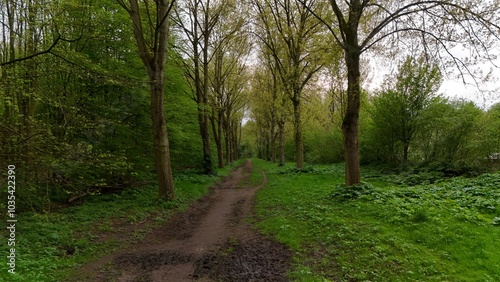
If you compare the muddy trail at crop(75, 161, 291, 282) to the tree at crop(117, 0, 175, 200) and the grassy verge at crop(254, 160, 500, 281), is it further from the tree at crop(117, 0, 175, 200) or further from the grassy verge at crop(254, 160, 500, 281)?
the tree at crop(117, 0, 175, 200)

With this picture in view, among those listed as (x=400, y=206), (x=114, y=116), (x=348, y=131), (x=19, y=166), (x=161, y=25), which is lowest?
(x=400, y=206)

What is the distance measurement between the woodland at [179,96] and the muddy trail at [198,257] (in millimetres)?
1014

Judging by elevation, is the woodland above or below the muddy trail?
above

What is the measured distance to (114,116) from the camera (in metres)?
11.0

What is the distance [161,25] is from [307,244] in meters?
8.76

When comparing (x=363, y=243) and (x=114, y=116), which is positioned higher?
(x=114, y=116)

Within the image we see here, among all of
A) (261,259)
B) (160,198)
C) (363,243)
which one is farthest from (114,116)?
(363,243)

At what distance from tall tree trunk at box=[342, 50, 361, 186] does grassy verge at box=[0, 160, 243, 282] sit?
20.2 ft

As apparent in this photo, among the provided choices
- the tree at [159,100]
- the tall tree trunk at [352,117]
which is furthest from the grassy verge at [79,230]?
the tall tree trunk at [352,117]

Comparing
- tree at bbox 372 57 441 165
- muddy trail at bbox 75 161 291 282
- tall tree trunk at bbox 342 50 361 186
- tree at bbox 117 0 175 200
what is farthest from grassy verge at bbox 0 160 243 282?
tree at bbox 372 57 441 165

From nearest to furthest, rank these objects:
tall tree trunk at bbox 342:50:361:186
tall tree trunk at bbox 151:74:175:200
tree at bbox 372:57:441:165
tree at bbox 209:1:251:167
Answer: tall tree trunk at bbox 342:50:361:186, tall tree trunk at bbox 151:74:175:200, tree at bbox 372:57:441:165, tree at bbox 209:1:251:167

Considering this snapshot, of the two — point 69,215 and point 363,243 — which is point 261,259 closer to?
point 363,243

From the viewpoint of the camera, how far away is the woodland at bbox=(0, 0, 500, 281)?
602 centimetres

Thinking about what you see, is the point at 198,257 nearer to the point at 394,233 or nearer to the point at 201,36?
the point at 394,233
